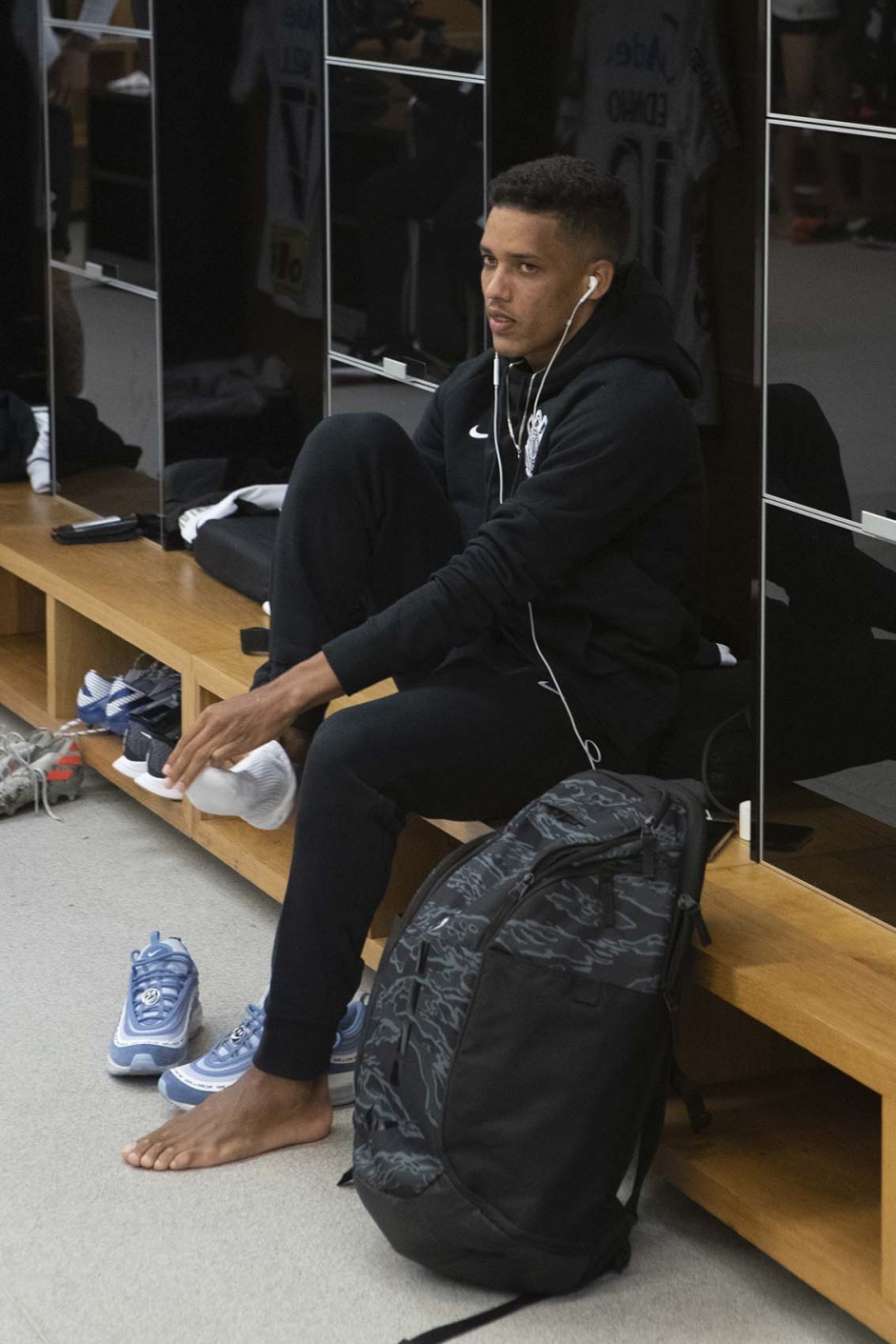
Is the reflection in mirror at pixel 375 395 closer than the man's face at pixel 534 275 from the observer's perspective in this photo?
No

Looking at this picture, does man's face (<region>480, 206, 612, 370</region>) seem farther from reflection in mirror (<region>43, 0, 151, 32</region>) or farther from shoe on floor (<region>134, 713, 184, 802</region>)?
reflection in mirror (<region>43, 0, 151, 32</region>)

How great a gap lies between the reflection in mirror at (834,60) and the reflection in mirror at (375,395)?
1276 millimetres

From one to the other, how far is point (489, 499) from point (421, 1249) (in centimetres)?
97

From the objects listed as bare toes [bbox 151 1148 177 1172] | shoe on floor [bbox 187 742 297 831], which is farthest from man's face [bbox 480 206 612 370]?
bare toes [bbox 151 1148 177 1172]

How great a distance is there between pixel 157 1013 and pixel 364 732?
0.51 metres

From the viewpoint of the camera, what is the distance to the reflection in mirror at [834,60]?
6.26 ft

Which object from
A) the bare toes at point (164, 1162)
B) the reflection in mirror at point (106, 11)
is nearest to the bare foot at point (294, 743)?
the bare toes at point (164, 1162)

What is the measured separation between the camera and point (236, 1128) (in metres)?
2.16

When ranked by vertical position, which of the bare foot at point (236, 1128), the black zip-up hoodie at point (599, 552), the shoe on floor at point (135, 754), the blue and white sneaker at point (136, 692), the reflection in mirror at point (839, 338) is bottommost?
the bare foot at point (236, 1128)

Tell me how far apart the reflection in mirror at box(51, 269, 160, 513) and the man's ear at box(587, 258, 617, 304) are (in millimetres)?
1568

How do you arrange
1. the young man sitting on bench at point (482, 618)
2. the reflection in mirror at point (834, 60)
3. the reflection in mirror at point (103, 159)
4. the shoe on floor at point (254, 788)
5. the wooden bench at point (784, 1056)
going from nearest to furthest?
the wooden bench at point (784, 1056) → the reflection in mirror at point (834, 60) → the young man sitting on bench at point (482, 618) → the shoe on floor at point (254, 788) → the reflection in mirror at point (103, 159)

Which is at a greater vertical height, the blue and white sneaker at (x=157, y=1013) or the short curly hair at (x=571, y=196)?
the short curly hair at (x=571, y=196)

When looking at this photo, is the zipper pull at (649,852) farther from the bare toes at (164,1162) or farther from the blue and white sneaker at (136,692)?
the blue and white sneaker at (136,692)

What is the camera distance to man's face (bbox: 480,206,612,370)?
229cm
